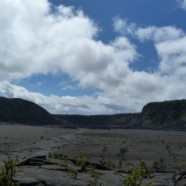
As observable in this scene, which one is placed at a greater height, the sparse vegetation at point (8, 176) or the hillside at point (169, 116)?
the hillside at point (169, 116)

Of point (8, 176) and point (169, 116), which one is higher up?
point (169, 116)

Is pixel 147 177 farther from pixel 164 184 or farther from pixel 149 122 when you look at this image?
pixel 149 122

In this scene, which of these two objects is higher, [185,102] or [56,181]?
[185,102]

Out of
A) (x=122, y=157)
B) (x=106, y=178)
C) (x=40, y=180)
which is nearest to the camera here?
(x=40, y=180)

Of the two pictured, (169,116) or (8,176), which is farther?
(169,116)

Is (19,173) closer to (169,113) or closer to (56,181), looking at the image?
(56,181)

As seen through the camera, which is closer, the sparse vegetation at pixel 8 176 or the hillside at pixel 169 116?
the sparse vegetation at pixel 8 176

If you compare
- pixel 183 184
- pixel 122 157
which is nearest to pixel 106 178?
pixel 183 184

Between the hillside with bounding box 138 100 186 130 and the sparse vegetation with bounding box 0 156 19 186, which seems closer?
the sparse vegetation with bounding box 0 156 19 186

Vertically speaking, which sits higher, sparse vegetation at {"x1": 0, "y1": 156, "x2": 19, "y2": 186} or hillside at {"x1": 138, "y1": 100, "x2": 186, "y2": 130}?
hillside at {"x1": 138, "y1": 100, "x2": 186, "y2": 130}

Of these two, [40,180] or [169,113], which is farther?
[169,113]

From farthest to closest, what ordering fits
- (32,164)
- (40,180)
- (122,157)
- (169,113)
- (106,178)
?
(169,113)
(122,157)
(32,164)
(106,178)
(40,180)

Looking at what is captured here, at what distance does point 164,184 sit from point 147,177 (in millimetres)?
1207

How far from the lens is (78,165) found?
20562 mm
